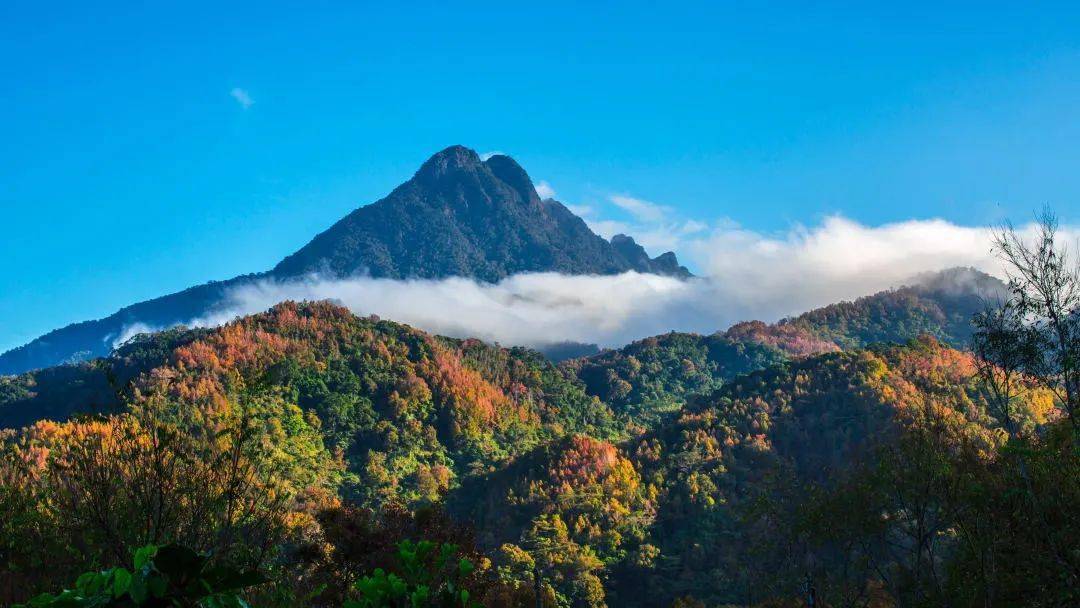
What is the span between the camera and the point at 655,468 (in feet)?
241

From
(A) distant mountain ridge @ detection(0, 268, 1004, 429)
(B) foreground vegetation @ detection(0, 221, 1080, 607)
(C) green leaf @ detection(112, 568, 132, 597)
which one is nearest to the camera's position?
(C) green leaf @ detection(112, 568, 132, 597)

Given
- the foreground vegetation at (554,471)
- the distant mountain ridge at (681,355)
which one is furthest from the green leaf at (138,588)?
the distant mountain ridge at (681,355)

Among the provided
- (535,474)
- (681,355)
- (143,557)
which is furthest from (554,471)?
(681,355)

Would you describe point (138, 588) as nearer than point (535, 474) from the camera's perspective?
Yes

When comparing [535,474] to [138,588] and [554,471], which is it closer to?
[554,471]

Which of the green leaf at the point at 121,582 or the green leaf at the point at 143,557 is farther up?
the green leaf at the point at 143,557

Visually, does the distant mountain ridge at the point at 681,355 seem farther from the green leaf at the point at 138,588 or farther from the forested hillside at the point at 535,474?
the green leaf at the point at 138,588

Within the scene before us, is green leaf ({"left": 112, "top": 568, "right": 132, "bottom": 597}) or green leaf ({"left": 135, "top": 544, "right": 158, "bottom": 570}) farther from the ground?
green leaf ({"left": 135, "top": 544, "right": 158, "bottom": 570})

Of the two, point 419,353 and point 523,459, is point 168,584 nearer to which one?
point 523,459

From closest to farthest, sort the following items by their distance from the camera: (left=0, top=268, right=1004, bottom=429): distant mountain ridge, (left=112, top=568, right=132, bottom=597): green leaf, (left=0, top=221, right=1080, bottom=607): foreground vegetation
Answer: (left=112, top=568, right=132, bottom=597): green leaf < (left=0, top=221, right=1080, bottom=607): foreground vegetation < (left=0, top=268, right=1004, bottom=429): distant mountain ridge

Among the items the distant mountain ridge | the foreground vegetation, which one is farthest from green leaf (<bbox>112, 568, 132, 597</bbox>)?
the distant mountain ridge

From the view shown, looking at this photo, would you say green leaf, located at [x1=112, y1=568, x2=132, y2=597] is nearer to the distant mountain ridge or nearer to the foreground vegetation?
the foreground vegetation

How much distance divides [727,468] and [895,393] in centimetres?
2011

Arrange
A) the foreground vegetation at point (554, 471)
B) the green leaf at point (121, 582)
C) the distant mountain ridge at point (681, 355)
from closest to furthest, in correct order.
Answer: the green leaf at point (121, 582), the foreground vegetation at point (554, 471), the distant mountain ridge at point (681, 355)
